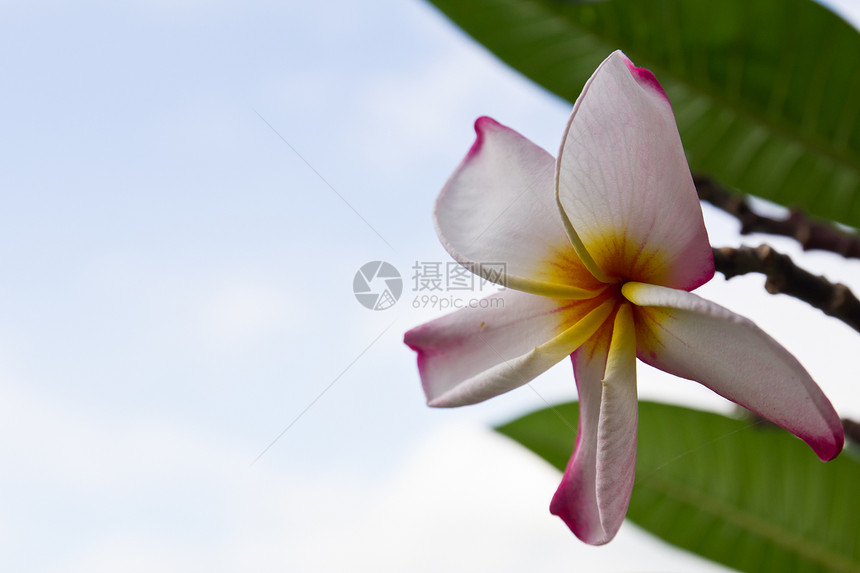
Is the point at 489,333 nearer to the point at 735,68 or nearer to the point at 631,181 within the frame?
the point at 631,181

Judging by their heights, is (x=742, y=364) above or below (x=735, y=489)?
above

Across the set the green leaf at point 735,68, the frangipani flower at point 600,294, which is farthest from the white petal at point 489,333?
the green leaf at point 735,68

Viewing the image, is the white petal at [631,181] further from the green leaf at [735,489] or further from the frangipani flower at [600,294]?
the green leaf at [735,489]

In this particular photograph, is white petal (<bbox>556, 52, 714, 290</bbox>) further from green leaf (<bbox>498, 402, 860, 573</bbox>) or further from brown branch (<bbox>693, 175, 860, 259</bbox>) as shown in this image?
green leaf (<bbox>498, 402, 860, 573</bbox>)

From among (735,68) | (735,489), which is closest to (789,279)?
(735,68)

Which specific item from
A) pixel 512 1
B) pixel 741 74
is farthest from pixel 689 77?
pixel 512 1

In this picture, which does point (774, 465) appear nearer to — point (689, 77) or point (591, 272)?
A: point (689, 77)

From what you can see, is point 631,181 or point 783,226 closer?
point 631,181
